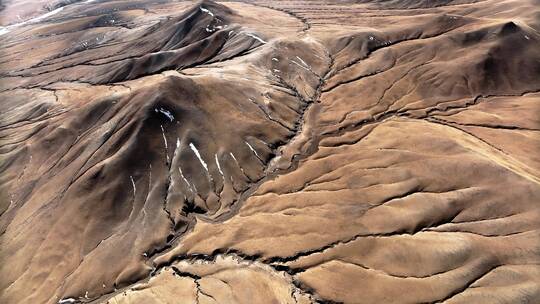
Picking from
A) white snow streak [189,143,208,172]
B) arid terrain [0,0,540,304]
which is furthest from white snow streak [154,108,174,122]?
white snow streak [189,143,208,172]

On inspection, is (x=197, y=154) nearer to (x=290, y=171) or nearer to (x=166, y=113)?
(x=166, y=113)

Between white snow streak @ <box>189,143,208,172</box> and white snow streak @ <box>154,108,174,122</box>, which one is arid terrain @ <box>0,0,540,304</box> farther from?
white snow streak @ <box>154,108,174,122</box>

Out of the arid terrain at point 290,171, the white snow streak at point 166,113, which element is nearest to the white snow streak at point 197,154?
the arid terrain at point 290,171

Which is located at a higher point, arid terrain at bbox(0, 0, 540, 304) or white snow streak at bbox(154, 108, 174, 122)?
white snow streak at bbox(154, 108, 174, 122)

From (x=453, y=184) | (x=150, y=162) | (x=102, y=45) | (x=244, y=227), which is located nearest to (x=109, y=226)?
(x=150, y=162)

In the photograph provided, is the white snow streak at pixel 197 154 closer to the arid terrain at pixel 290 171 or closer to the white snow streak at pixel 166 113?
the arid terrain at pixel 290 171

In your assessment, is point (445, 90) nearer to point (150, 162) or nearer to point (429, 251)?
point (429, 251)

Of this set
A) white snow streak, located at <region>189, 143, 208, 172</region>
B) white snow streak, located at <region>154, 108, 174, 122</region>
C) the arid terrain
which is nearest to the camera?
the arid terrain

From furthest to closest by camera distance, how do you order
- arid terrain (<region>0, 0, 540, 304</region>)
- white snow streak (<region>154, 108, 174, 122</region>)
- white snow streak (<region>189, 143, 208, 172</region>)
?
white snow streak (<region>154, 108, 174, 122</region>)
white snow streak (<region>189, 143, 208, 172</region>)
arid terrain (<region>0, 0, 540, 304</region>)
